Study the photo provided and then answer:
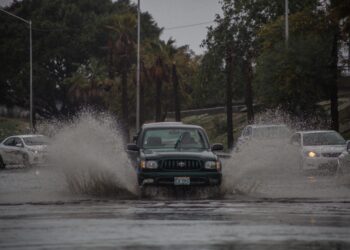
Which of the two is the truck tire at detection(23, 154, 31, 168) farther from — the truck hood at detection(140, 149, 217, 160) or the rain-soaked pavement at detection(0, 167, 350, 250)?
the truck hood at detection(140, 149, 217, 160)

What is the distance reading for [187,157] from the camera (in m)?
22.6

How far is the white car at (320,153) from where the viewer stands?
34438mm

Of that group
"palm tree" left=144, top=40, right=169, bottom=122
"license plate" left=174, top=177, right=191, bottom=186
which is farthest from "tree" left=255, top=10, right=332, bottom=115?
"license plate" left=174, top=177, right=191, bottom=186

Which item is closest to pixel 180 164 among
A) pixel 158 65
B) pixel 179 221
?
pixel 179 221

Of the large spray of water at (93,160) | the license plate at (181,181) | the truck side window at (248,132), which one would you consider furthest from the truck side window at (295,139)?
the license plate at (181,181)

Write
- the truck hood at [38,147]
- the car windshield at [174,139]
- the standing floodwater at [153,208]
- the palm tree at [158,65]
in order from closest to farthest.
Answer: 1. the standing floodwater at [153,208]
2. the car windshield at [174,139]
3. the truck hood at [38,147]
4. the palm tree at [158,65]

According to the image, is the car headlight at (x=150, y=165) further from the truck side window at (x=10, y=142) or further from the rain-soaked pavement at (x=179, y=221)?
the truck side window at (x=10, y=142)

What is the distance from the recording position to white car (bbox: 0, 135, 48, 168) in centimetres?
4581

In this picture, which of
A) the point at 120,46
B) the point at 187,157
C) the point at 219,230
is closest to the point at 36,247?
the point at 219,230

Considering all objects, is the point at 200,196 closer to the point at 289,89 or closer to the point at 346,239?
the point at 346,239

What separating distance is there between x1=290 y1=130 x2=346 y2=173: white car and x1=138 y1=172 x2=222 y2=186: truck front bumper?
12.5 metres

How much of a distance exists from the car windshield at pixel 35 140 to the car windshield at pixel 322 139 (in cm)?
1470

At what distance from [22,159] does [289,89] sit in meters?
13.9

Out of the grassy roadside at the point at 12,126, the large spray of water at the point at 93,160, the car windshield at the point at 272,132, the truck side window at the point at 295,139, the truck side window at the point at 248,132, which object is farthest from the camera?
the grassy roadside at the point at 12,126
